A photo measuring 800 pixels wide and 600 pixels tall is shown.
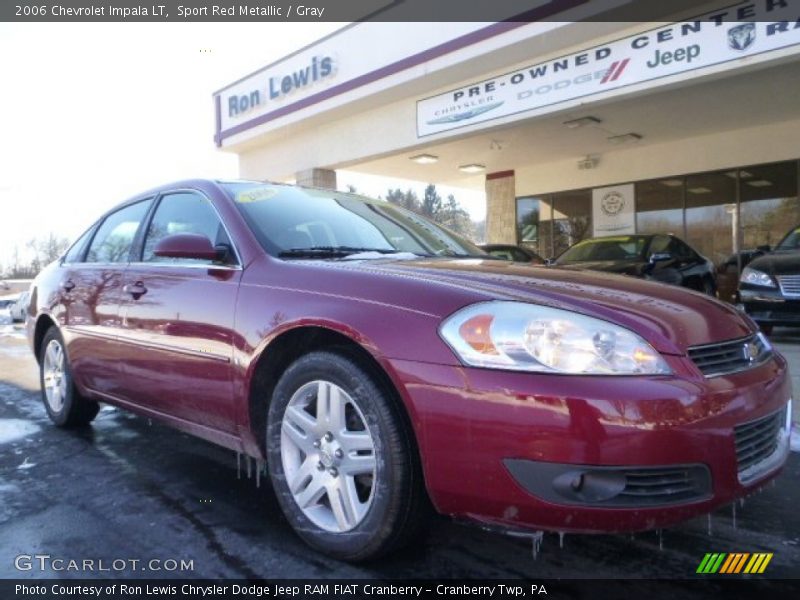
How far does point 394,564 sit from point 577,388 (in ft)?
3.23

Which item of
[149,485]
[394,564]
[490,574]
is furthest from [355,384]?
[149,485]

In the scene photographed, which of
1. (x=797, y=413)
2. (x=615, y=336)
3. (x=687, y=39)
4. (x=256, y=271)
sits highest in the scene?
(x=687, y=39)

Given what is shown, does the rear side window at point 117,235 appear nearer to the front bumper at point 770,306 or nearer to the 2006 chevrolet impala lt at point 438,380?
the 2006 chevrolet impala lt at point 438,380

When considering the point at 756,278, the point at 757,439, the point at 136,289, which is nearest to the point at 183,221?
the point at 136,289

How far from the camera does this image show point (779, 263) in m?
7.20

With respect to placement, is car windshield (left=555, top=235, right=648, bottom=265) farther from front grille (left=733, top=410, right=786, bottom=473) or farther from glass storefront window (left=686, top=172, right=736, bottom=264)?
front grille (left=733, top=410, right=786, bottom=473)

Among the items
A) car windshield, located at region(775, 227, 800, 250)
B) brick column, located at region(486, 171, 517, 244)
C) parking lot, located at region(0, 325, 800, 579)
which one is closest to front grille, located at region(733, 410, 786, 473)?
parking lot, located at region(0, 325, 800, 579)

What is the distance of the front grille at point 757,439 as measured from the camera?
2.06 meters

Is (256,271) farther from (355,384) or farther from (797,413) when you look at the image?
(797,413)

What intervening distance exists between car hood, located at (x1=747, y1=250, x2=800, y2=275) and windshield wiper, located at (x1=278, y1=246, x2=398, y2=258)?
19.0 ft

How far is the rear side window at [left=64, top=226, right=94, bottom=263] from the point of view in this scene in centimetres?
446

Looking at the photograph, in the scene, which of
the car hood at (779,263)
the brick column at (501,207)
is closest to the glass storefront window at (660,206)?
the brick column at (501,207)

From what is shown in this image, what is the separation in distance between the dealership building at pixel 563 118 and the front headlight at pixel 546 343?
A: 6529 mm

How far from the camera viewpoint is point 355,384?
223 cm
